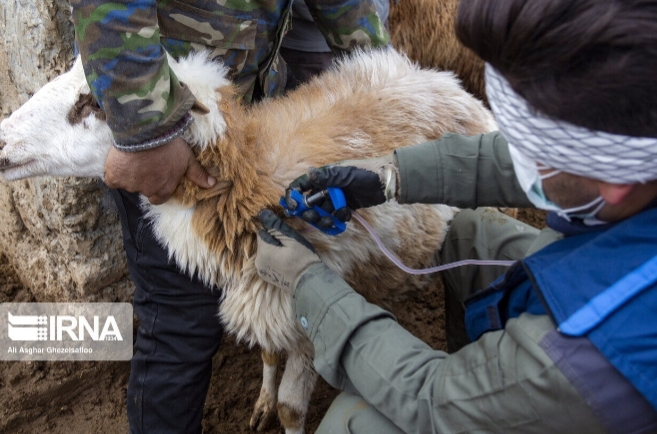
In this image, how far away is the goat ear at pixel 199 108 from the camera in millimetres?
1860

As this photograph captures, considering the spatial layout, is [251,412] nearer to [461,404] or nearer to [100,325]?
[100,325]

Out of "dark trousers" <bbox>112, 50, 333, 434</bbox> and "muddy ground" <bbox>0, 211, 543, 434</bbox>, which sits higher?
"dark trousers" <bbox>112, 50, 333, 434</bbox>

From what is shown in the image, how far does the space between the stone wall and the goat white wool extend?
80.2 inches

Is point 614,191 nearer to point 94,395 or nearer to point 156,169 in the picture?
point 156,169

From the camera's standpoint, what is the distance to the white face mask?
1.28m

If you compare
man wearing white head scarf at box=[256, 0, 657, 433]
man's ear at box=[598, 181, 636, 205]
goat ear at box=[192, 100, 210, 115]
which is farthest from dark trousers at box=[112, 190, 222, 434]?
man's ear at box=[598, 181, 636, 205]

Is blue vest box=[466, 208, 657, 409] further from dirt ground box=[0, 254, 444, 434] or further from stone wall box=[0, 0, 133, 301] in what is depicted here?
stone wall box=[0, 0, 133, 301]

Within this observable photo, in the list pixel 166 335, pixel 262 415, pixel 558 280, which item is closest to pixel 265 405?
pixel 262 415

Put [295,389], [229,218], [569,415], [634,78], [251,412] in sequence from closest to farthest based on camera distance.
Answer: [634,78] < [569,415] < [229,218] < [295,389] < [251,412]

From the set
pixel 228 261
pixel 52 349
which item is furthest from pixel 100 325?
pixel 228 261

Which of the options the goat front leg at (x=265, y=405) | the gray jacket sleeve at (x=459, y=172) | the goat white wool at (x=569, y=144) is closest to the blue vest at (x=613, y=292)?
the goat white wool at (x=569, y=144)

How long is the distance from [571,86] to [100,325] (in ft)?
9.24

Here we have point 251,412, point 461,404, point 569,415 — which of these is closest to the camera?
point 569,415

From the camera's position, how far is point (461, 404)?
138cm
